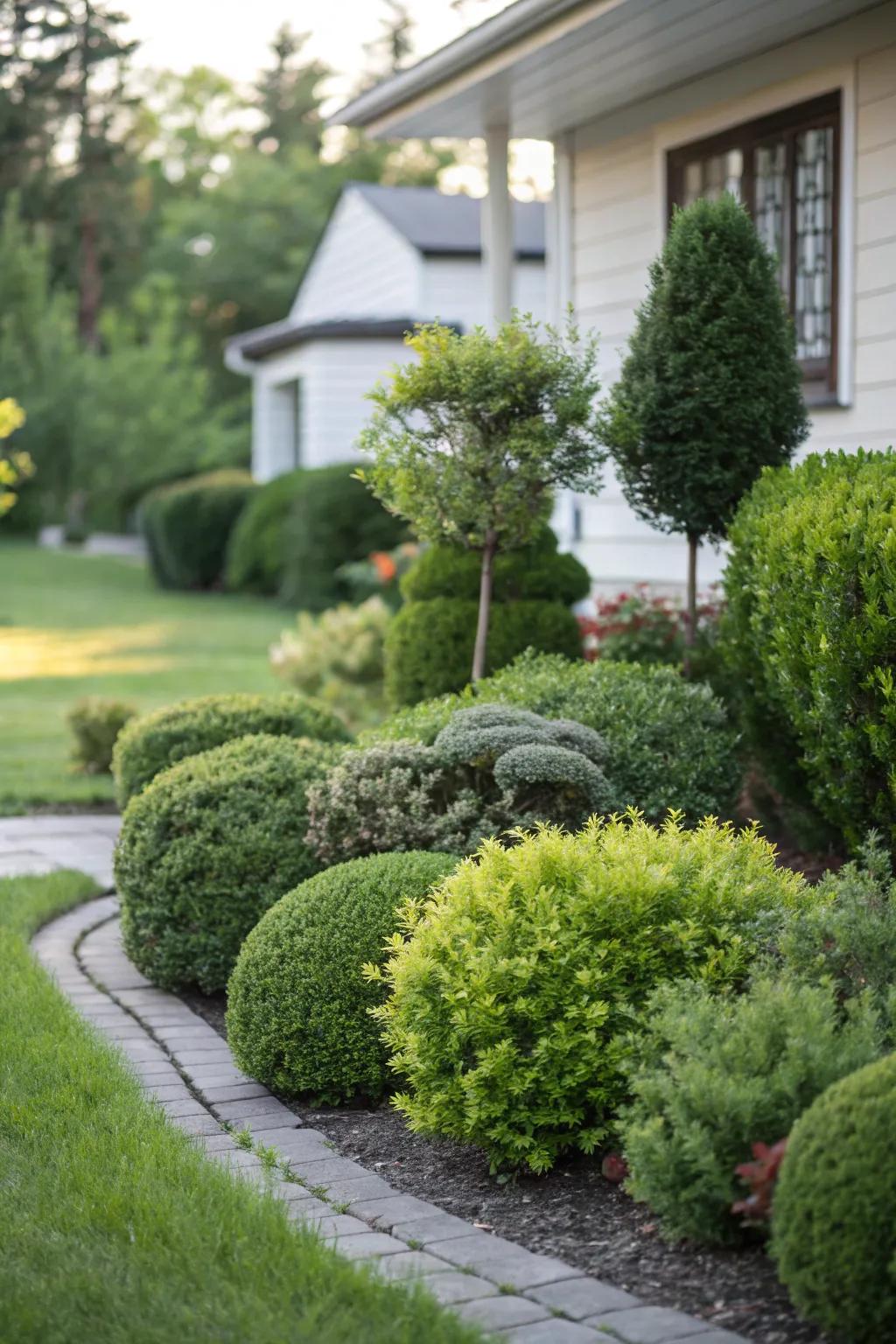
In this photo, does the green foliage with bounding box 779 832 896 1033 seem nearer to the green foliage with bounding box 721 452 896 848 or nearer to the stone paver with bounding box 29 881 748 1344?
the stone paver with bounding box 29 881 748 1344

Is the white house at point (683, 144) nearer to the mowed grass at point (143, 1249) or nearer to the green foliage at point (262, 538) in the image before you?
the mowed grass at point (143, 1249)

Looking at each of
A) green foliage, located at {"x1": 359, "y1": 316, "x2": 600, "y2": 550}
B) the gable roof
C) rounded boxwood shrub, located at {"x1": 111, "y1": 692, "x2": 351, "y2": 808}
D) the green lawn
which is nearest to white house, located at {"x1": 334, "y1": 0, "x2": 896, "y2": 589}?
green foliage, located at {"x1": 359, "y1": 316, "x2": 600, "y2": 550}

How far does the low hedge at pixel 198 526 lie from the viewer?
23766 mm

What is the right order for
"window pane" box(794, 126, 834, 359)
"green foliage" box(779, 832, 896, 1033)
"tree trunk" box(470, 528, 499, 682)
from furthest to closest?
1. "window pane" box(794, 126, 834, 359)
2. "tree trunk" box(470, 528, 499, 682)
3. "green foliage" box(779, 832, 896, 1033)

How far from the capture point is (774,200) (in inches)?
321

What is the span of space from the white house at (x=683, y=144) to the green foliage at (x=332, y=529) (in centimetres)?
965

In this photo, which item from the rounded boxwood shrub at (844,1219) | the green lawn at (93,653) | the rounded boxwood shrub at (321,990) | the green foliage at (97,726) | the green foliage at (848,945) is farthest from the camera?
the green lawn at (93,653)

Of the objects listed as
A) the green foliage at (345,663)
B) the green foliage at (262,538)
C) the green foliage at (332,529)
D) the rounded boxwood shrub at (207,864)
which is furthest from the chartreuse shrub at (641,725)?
the green foliage at (262,538)

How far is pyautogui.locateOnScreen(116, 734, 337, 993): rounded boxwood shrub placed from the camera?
5.39 metres

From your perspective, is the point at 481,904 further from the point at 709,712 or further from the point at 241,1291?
the point at 709,712

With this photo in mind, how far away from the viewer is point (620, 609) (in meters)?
8.05

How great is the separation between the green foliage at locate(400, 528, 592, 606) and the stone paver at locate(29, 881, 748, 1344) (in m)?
2.84

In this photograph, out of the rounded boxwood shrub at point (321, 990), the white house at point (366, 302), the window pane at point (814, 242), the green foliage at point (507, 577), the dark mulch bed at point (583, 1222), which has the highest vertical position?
the white house at point (366, 302)

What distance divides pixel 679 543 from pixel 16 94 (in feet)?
111
